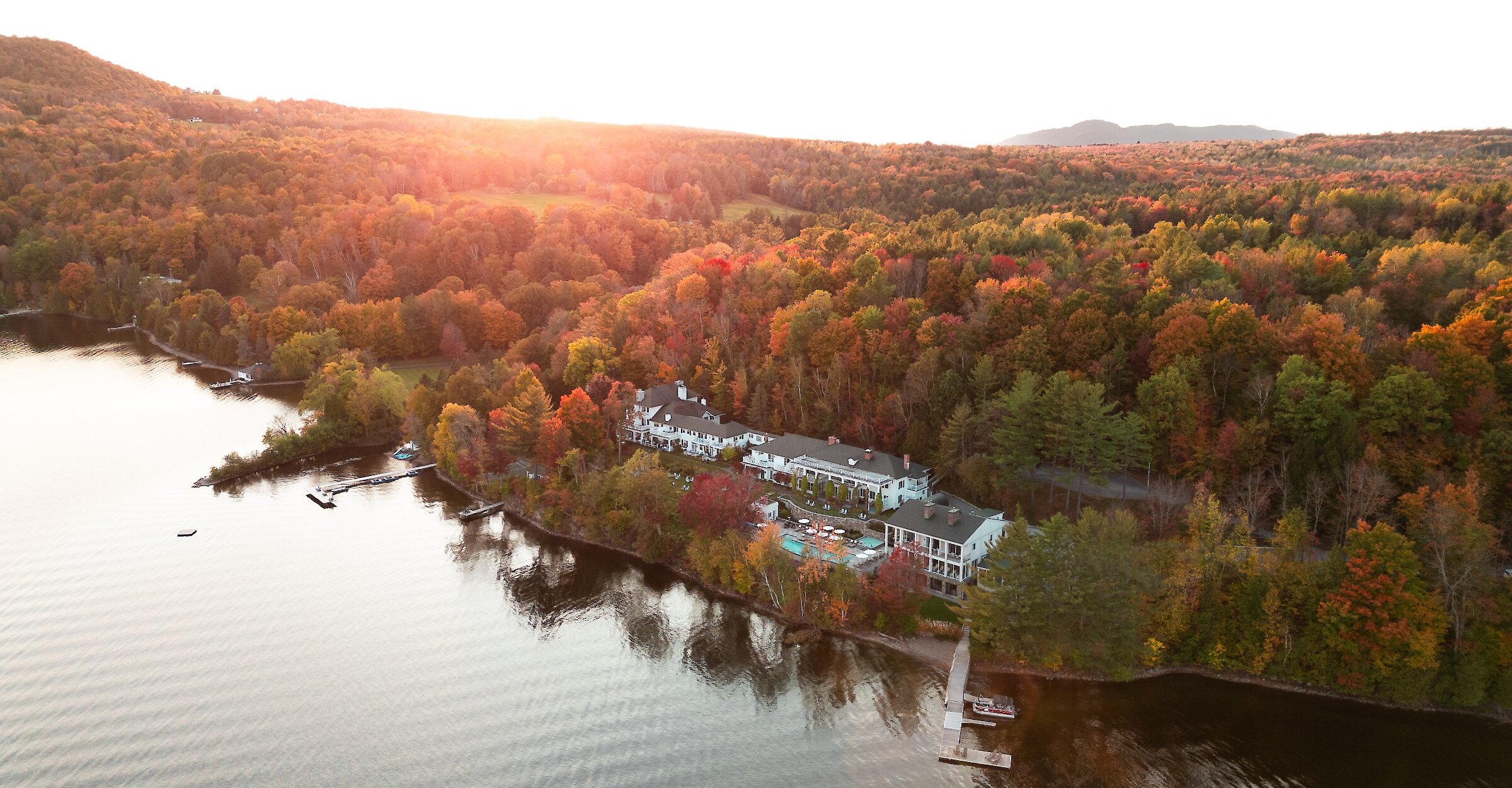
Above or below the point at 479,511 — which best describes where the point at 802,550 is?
above

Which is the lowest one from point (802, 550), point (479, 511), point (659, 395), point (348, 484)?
point (348, 484)

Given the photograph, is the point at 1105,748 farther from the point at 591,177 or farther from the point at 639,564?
the point at 591,177

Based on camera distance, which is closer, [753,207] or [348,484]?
[348,484]

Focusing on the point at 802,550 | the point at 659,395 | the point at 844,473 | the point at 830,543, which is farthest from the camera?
the point at 659,395

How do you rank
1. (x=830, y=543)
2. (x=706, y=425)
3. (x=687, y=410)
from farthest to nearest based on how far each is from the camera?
(x=687, y=410) → (x=706, y=425) → (x=830, y=543)

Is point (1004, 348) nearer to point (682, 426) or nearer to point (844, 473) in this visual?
point (844, 473)

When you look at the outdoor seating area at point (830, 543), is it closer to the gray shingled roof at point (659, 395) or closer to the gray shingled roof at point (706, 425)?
the gray shingled roof at point (706, 425)

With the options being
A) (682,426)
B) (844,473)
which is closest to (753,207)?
(682,426)

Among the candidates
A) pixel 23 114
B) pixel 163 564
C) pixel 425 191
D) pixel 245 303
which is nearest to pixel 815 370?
pixel 163 564
